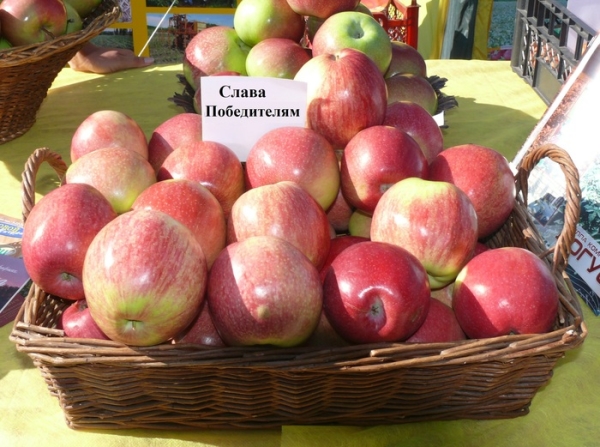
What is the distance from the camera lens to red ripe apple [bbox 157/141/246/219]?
0.91 metres

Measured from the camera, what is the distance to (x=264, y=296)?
2.24 feet

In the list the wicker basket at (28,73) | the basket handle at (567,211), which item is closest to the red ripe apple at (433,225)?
the basket handle at (567,211)

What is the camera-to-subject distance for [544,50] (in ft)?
5.11

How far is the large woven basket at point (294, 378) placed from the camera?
66 cm

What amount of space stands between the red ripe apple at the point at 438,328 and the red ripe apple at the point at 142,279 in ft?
0.87

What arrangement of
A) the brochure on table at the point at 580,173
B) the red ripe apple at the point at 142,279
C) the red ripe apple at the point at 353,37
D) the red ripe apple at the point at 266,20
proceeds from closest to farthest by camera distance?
1. the red ripe apple at the point at 142,279
2. the brochure on table at the point at 580,173
3. the red ripe apple at the point at 353,37
4. the red ripe apple at the point at 266,20

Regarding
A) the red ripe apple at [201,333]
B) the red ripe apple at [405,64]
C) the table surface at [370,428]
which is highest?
the red ripe apple at [201,333]

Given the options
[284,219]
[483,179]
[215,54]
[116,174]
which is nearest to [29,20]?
[215,54]

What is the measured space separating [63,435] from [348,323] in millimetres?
352

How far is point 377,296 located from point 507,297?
152mm

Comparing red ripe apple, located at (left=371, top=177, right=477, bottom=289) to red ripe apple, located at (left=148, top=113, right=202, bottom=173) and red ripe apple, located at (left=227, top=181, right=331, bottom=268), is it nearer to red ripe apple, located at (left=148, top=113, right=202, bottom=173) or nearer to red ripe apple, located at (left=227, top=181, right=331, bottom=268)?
red ripe apple, located at (left=227, top=181, right=331, bottom=268)

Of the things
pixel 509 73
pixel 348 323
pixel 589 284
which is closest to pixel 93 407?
pixel 348 323

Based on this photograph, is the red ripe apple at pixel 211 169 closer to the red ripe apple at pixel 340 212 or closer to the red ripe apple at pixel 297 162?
the red ripe apple at pixel 297 162

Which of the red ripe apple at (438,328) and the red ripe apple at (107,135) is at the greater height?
the red ripe apple at (107,135)
